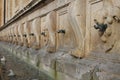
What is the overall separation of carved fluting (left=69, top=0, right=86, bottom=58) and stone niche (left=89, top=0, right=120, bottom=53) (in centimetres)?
28

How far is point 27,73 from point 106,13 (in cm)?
237

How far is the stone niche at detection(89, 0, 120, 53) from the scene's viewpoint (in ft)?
8.80

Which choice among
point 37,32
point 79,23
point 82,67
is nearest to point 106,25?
point 82,67

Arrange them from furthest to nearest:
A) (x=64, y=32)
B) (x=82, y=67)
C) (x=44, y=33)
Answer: (x=44, y=33) → (x=64, y=32) → (x=82, y=67)

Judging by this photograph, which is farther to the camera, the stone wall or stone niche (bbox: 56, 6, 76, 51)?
stone niche (bbox: 56, 6, 76, 51)

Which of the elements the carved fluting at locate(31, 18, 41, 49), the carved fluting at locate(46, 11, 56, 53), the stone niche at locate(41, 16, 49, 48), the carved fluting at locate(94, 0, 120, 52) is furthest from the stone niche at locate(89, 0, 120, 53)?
the carved fluting at locate(31, 18, 41, 49)

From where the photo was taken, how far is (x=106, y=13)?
9.24 feet

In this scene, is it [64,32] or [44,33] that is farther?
[44,33]

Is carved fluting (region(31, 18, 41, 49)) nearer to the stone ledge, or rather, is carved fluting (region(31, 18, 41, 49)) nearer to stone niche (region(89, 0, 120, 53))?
the stone ledge

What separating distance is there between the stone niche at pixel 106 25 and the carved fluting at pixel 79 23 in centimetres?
28

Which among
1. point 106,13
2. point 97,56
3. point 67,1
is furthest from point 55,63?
point 106,13

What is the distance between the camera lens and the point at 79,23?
137 inches

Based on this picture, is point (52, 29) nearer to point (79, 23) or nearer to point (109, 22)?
point (79, 23)

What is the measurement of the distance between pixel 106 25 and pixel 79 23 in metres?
0.72
